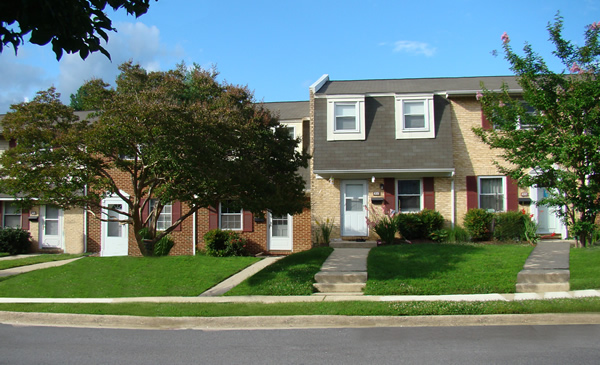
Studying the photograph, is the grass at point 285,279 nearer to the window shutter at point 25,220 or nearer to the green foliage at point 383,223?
the green foliage at point 383,223

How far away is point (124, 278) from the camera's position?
11945mm

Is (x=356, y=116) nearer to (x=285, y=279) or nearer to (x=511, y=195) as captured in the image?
(x=511, y=195)

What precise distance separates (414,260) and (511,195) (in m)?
7.09

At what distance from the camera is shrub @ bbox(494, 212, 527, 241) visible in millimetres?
16203

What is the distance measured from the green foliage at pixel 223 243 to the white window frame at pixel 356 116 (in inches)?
195

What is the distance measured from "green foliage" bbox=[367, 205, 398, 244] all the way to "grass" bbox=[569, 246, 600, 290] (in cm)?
518

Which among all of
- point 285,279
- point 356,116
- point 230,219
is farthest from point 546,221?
point 230,219

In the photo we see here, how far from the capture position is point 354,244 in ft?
52.2

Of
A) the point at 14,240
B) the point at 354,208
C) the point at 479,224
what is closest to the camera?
the point at 479,224

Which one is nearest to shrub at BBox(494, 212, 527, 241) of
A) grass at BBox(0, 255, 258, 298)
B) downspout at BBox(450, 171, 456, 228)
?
downspout at BBox(450, 171, 456, 228)

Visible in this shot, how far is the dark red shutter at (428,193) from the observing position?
1733 centimetres

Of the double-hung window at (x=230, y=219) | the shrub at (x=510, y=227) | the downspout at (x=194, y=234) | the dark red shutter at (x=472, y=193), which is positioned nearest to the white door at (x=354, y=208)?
the dark red shutter at (x=472, y=193)

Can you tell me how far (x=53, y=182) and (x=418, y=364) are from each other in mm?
9737

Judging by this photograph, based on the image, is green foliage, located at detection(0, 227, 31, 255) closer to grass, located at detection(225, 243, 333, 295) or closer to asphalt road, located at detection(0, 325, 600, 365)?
grass, located at detection(225, 243, 333, 295)
